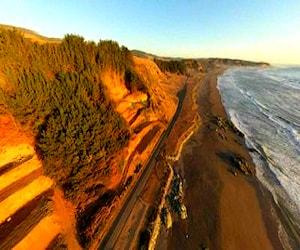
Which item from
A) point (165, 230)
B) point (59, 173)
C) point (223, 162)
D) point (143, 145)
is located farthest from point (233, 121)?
point (59, 173)

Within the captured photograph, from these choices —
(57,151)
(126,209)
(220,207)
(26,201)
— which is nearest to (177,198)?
(220,207)

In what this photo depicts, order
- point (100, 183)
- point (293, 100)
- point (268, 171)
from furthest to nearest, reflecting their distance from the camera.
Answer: point (293, 100) → point (268, 171) → point (100, 183)

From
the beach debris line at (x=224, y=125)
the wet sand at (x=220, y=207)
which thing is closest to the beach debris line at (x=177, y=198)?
the wet sand at (x=220, y=207)

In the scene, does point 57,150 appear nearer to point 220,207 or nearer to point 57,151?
point 57,151

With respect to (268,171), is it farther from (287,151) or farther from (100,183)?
(100,183)

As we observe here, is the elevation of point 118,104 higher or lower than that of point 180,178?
higher

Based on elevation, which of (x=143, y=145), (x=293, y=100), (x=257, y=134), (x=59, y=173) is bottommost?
(x=293, y=100)

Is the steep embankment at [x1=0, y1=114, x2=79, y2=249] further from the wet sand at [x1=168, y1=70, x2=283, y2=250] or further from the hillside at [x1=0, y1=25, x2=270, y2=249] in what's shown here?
the wet sand at [x1=168, y1=70, x2=283, y2=250]

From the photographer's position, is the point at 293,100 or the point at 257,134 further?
the point at 293,100
